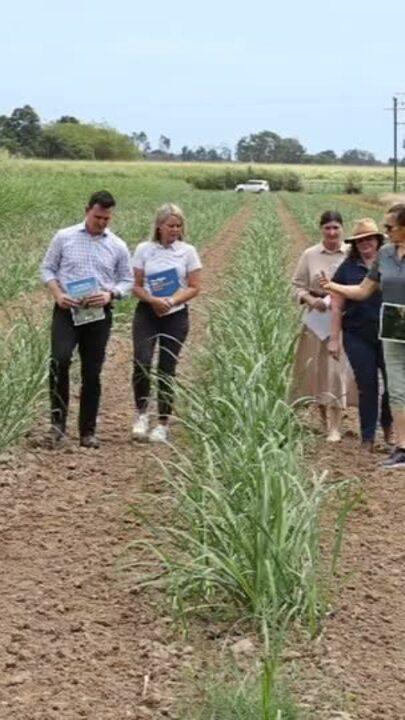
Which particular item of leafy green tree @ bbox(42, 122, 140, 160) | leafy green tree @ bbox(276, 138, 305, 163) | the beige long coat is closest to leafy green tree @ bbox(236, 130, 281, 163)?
leafy green tree @ bbox(276, 138, 305, 163)

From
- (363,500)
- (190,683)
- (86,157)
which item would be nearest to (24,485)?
(363,500)

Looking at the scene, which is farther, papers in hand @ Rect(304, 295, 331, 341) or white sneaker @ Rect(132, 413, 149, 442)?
papers in hand @ Rect(304, 295, 331, 341)

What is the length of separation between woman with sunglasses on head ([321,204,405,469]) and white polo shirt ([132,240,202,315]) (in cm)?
75

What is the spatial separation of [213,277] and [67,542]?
12.4m

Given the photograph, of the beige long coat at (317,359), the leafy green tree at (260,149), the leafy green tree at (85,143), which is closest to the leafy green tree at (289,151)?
the leafy green tree at (260,149)

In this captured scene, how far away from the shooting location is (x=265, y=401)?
614cm

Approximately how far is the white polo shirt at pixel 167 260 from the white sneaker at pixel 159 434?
63cm

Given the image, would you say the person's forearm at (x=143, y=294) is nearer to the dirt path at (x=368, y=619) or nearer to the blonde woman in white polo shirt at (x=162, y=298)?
the blonde woman in white polo shirt at (x=162, y=298)

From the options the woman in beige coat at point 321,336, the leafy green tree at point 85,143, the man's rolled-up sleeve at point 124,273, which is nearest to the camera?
the man's rolled-up sleeve at point 124,273

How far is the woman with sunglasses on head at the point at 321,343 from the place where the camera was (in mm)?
7855

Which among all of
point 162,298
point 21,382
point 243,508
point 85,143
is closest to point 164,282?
point 162,298

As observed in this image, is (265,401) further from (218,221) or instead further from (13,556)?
(218,221)

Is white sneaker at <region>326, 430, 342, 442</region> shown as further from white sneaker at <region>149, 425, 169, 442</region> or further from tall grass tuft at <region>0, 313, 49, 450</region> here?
tall grass tuft at <region>0, 313, 49, 450</region>

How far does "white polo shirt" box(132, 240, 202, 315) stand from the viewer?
7.66 meters
